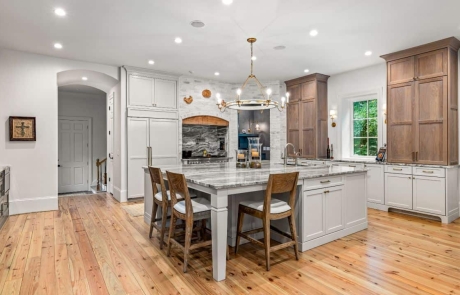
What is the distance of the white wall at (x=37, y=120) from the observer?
4.71 m

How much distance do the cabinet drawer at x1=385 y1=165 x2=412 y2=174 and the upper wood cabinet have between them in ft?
15.1

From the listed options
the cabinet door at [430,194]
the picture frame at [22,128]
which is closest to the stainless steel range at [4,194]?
the picture frame at [22,128]

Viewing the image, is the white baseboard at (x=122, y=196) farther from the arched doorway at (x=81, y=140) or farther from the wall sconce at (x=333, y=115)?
the wall sconce at (x=333, y=115)

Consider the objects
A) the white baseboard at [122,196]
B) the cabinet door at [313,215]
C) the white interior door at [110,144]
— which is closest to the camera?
the cabinet door at [313,215]

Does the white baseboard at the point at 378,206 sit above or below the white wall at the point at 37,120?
below

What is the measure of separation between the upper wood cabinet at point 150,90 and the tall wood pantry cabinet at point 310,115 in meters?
3.01

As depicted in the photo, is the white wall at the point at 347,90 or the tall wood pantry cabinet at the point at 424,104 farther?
the white wall at the point at 347,90

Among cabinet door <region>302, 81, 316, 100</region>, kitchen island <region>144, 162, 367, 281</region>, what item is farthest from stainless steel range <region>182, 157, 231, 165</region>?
kitchen island <region>144, 162, 367, 281</region>

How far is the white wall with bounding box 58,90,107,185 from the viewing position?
788 cm

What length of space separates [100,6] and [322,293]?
12.4ft

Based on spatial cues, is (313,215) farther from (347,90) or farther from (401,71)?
(347,90)

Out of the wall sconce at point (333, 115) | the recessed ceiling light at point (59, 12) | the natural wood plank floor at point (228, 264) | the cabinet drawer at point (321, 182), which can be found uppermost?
the recessed ceiling light at point (59, 12)

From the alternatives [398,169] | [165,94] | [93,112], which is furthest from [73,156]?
[398,169]

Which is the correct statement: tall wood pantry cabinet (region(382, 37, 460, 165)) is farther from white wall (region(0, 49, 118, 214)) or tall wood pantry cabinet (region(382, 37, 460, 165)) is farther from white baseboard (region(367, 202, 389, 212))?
white wall (region(0, 49, 118, 214))
